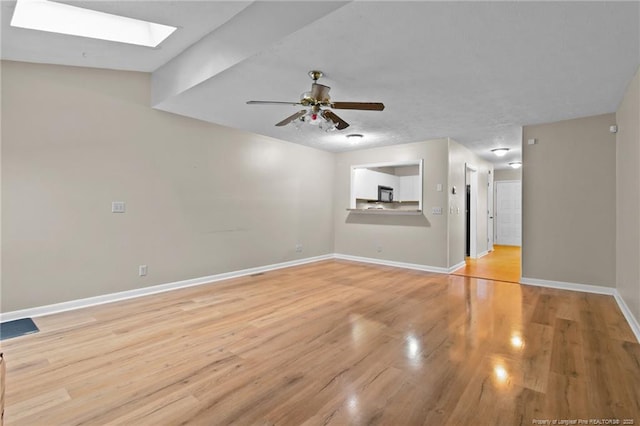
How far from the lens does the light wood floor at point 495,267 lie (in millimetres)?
5059

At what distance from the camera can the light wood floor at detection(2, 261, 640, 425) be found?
1.67m

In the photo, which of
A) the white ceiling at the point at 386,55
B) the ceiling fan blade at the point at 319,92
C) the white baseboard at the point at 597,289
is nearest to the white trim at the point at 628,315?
the white baseboard at the point at 597,289

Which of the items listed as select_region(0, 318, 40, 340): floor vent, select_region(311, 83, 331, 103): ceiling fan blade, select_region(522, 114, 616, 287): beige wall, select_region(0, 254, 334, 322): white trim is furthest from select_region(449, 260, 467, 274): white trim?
select_region(0, 318, 40, 340): floor vent

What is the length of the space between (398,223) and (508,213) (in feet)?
17.3

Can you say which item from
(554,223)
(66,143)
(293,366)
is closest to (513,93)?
(554,223)

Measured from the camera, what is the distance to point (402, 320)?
306 centimetres

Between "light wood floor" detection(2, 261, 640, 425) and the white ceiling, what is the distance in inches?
95.6

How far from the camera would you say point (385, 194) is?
707 centimetres

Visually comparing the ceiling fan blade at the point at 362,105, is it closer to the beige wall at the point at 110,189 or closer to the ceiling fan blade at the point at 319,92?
the ceiling fan blade at the point at 319,92

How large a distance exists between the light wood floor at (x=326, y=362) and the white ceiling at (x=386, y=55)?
2429 mm

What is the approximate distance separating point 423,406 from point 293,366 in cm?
91

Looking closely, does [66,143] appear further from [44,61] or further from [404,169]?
[404,169]

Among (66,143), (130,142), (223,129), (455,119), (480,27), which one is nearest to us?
(480,27)

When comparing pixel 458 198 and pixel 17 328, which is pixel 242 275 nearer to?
pixel 17 328
